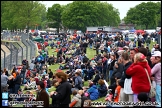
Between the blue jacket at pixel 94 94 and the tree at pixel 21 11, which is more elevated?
the tree at pixel 21 11

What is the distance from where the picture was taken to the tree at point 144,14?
354ft

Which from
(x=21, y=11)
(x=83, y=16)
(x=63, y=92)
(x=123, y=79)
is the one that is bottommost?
(x=63, y=92)

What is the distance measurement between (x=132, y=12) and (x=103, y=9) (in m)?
8.44

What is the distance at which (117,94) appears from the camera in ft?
36.2

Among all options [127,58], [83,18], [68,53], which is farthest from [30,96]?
[83,18]

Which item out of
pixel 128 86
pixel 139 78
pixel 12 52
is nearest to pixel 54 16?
pixel 12 52

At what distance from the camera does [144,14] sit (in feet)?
364

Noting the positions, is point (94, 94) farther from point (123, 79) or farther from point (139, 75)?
point (139, 75)

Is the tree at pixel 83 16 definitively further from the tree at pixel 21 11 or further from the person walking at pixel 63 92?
the person walking at pixel 63 92

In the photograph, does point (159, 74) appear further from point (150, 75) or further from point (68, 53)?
point (68, 53)

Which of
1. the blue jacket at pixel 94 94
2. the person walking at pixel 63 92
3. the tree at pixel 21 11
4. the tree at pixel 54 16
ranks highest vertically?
the tree at pixel 54 16

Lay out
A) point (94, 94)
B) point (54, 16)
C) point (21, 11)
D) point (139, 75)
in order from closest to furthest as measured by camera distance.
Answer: point (139, 75), point (94, 94), point (21, 11), point (54, 16)

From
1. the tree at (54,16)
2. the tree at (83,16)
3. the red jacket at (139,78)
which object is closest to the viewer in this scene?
the red jacket at (139,78)

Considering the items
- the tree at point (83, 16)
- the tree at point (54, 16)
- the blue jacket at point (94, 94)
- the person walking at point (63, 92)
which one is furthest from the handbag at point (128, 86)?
the tree at point (54, 16)
